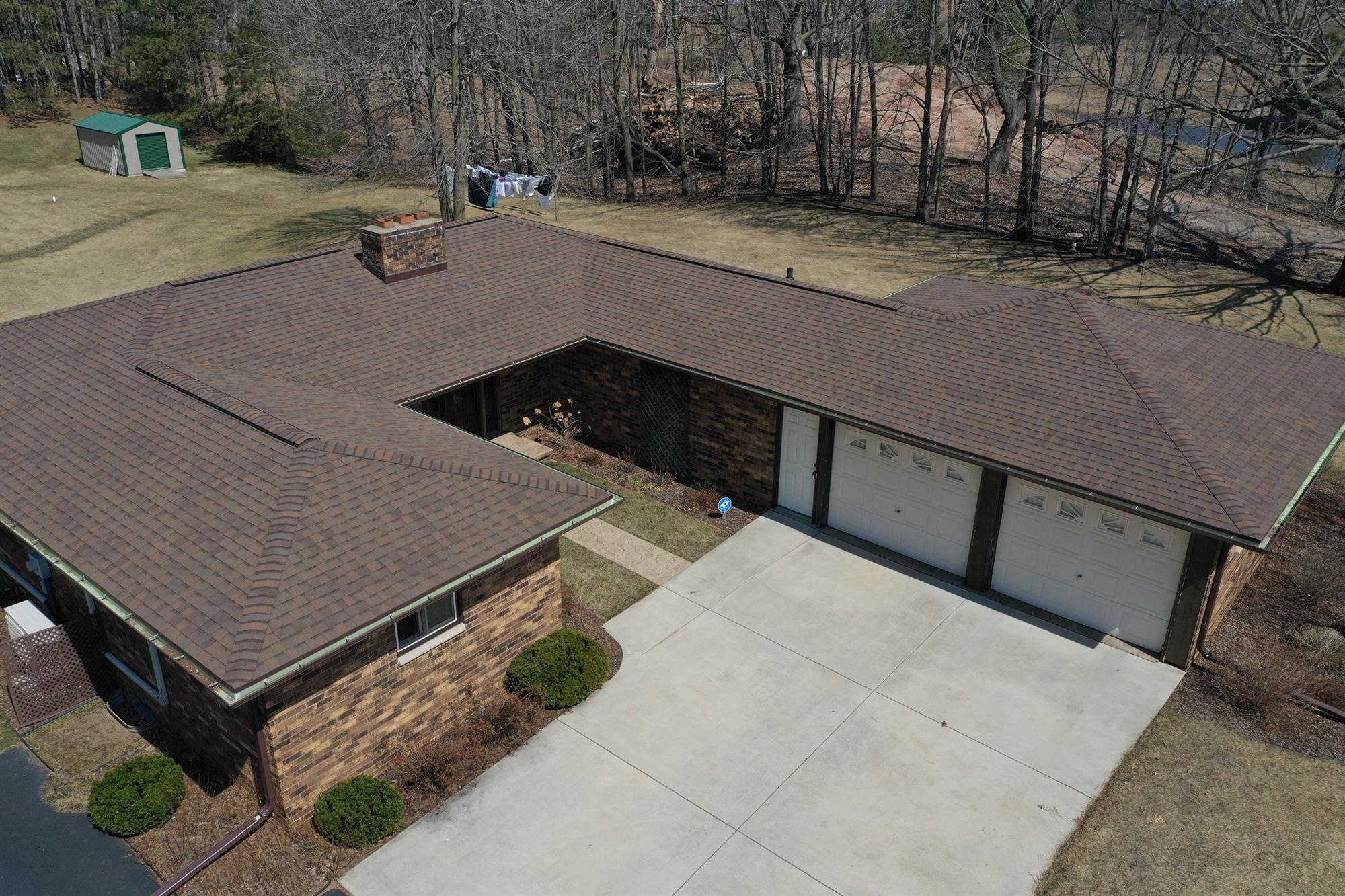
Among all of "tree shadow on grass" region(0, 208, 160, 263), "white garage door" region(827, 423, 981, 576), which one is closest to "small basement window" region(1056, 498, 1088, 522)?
"white garage door" region(827, 423, 981, 576)

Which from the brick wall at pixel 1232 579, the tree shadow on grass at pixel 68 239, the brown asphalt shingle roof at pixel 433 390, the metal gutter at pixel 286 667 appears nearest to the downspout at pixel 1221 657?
the brick wall at pixel 1232 579

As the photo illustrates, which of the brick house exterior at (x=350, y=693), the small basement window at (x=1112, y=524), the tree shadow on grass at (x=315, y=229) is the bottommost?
the tree shadow on grass at (x=315, y=229)

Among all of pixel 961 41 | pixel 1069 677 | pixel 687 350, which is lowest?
pixel 1069 677

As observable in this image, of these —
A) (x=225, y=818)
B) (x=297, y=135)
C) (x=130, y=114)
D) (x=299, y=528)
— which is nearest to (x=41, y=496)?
(x=299, y=528)

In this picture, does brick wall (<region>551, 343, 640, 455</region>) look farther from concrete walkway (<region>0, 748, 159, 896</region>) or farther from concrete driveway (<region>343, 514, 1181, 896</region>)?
concrete walkway (<region>0, 748, 159, 896</region>)

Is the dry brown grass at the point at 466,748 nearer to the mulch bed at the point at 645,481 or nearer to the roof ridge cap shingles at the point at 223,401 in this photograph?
the roof ridge cap shingles at the point at 223,401

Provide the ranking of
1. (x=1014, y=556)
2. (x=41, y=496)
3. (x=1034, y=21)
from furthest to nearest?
(x=1034, y=21)
(x=1014, y=556)
(x=41, y=496)

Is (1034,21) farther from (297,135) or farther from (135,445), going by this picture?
(297,135)
